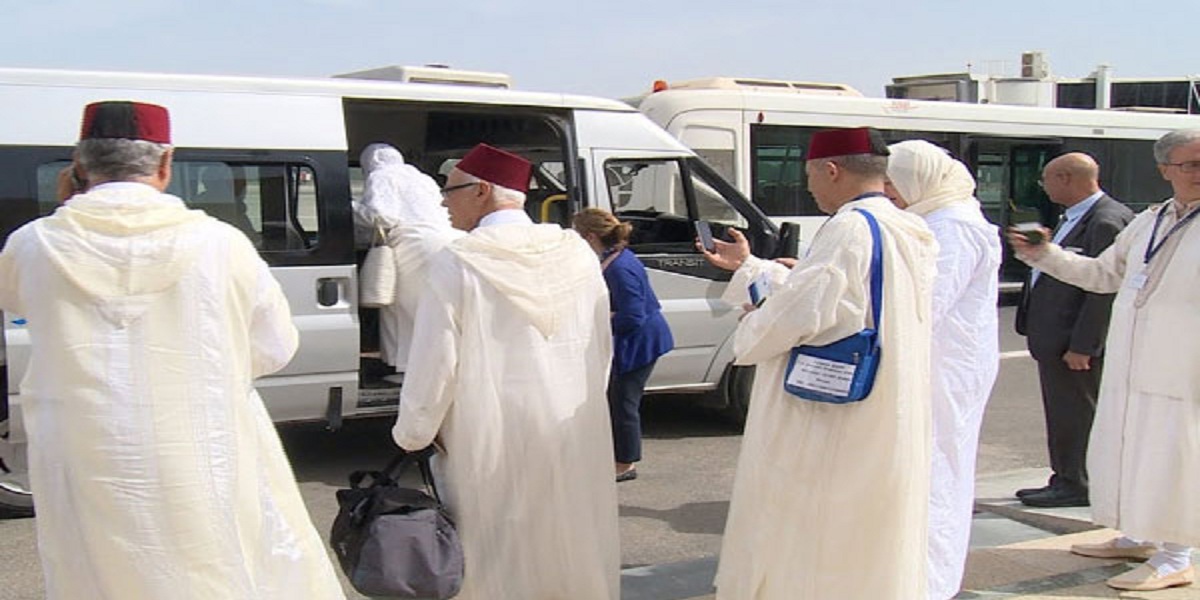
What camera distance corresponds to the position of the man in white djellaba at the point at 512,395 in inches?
141

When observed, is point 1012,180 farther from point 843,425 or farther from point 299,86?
point 843,425

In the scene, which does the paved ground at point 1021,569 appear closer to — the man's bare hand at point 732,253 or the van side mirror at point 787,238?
the man's bare hand at point 732,253

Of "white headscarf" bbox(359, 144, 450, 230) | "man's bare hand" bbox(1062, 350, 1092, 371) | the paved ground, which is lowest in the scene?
the paved ground

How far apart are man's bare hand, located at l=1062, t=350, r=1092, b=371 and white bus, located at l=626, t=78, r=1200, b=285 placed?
259 inches

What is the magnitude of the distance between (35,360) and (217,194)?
3.53 m

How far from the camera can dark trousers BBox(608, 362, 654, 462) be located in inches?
255

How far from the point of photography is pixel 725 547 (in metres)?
3.75

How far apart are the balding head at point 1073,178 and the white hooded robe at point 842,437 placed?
251cm

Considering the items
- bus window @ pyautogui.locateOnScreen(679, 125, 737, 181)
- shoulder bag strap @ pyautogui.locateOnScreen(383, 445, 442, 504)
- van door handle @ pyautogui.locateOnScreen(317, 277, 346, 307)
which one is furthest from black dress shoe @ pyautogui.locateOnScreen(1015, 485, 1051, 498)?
A: bus window @ pyautogui.locateOnScreen(679, 125, 737, 181)

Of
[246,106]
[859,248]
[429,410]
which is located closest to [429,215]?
[246,106]

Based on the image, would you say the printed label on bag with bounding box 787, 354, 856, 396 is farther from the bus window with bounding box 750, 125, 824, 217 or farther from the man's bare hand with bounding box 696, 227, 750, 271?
the bus window with bounding box 750, 125, 824, 217

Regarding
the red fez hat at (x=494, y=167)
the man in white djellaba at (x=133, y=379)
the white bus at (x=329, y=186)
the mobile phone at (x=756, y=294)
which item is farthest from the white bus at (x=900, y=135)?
the man in white djellaba at (x=133, y=379)

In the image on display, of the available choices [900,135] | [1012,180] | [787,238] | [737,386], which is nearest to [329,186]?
[787,238]

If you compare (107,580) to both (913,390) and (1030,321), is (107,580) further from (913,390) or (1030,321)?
(1030,321)
